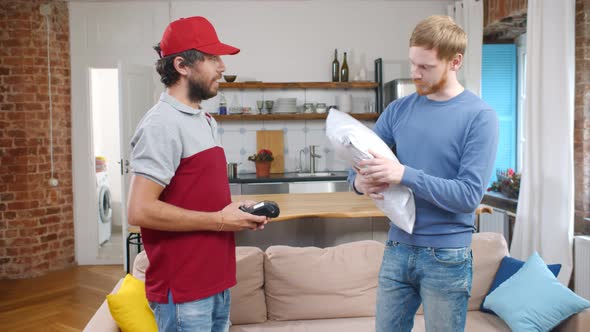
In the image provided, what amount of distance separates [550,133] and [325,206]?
1918 millimetres

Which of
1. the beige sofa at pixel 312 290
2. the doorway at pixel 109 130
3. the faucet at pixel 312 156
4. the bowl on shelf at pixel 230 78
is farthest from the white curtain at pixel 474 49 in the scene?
the doorway at pixel 109 130

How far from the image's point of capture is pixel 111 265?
5.96m

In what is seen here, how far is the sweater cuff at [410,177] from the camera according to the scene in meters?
1.44

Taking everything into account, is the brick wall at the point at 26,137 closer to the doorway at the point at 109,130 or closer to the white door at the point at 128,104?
the white door at the point at 128,104

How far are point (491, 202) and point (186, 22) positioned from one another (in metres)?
4.60

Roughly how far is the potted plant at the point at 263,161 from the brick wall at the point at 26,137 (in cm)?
222

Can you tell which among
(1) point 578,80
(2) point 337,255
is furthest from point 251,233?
(1) point 578,80

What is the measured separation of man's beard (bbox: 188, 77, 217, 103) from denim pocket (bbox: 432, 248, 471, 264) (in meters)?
0.84

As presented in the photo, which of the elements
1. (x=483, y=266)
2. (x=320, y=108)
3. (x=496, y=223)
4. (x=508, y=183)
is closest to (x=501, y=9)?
(x=508, y=183)

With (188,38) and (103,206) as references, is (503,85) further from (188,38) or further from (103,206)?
(103,206)

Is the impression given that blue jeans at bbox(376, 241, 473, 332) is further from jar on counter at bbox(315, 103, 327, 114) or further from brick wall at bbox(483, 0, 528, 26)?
jar on counter at bbox(315, 103, 327, 114)

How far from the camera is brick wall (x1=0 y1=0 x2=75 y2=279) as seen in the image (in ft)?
17.8

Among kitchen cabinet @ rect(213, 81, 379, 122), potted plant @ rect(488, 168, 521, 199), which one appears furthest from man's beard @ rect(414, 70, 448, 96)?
kitchen cabinet @ rect(213, 81, 379, 122)

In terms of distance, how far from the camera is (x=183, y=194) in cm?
151
